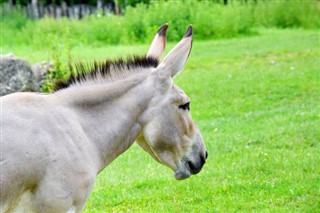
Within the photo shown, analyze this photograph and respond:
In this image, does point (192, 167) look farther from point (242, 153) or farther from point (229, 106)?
point (229, 106)

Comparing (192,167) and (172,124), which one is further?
(192,167)

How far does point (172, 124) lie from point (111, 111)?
50 cm

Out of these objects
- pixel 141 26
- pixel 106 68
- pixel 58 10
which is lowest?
pixel 58 10

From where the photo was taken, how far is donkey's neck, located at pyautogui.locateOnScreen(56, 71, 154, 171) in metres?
4.90

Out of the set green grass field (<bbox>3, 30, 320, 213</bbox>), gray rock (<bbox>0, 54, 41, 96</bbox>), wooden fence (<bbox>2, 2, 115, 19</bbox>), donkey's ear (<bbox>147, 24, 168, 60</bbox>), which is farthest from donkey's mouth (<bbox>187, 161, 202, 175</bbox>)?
wooden fence (<bbox>2, 2, 115, 19</bbox>)

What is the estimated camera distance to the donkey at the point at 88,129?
14.2 feet

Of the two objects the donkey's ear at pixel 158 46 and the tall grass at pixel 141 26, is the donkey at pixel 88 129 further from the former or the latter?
the tall grass at pixel 141 26

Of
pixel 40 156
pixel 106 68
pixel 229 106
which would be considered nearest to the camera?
pixel 40 156

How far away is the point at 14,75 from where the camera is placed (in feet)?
44.0

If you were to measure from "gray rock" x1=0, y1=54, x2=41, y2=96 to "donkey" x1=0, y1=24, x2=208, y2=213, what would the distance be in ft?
26.2

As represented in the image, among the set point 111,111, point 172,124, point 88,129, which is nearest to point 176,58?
point 172,124

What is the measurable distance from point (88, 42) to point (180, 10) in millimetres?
3876

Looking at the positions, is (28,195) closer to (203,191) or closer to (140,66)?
(140,66)

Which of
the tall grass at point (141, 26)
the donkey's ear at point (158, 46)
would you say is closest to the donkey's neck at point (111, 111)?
the donkey's ear at point (158, 46)
